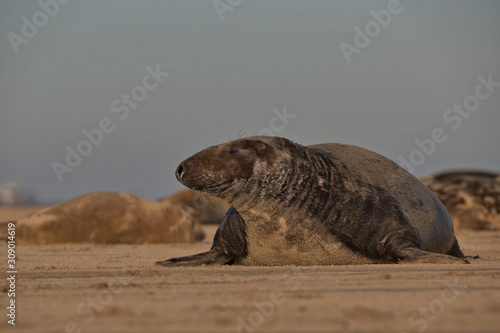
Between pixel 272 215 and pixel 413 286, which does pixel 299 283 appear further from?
pixel 272 215

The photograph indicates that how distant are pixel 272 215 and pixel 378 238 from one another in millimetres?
1218

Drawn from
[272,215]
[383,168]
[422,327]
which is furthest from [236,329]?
[383,168]

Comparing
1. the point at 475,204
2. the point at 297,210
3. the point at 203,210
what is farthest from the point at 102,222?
the point at 203,210

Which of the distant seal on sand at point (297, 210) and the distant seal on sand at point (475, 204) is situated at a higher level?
the distant seal on sand at point (297, 210)

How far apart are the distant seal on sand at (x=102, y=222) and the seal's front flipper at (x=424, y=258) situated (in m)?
7.62

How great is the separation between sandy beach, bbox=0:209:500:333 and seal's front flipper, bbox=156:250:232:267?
164 centimetres

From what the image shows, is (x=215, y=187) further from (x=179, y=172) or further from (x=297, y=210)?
(x=297, y=210)

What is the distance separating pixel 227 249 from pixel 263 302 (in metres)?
4.52

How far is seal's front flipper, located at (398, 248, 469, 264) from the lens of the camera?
773 cm

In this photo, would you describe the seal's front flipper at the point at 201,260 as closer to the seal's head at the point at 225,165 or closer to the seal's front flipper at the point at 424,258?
the seal's head at the point at 225,165

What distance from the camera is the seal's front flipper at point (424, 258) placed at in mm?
7730

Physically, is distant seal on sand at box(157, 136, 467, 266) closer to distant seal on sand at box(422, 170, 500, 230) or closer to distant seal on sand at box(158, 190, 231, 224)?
distant seal on sand at box(422, 170, 500, 230)

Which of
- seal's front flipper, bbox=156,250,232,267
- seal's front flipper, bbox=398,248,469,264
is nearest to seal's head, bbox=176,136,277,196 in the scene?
seal's front flipper, bbox=156,250,232,267

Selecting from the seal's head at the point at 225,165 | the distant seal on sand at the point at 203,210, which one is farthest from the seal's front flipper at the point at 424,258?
the distant seal on sand at the point at 203,210
